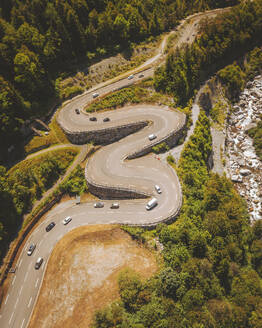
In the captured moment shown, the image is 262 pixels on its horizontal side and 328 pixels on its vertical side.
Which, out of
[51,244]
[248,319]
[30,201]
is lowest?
[248,319]

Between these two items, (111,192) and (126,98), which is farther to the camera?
(126,98)

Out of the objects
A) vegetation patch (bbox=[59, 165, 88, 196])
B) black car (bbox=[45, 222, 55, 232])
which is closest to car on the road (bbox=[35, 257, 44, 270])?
black car (bbox=[45, 222, 55, 232])

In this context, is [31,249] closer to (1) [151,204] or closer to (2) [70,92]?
(1) [151,204]

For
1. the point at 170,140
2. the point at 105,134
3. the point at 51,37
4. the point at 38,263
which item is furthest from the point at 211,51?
the point at 38,263

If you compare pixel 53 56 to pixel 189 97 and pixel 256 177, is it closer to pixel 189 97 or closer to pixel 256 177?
pixel 189 97

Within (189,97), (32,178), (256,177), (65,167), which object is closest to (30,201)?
(32,178)

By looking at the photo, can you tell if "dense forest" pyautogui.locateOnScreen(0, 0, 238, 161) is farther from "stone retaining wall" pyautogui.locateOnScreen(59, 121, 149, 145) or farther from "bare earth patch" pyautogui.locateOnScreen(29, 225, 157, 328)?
"bare earth patch" pyautogui.locateOnScreen(29, 225, 157, 328)

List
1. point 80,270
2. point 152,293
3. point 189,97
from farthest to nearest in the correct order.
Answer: point 189,97, point 80,270, point 152,293
